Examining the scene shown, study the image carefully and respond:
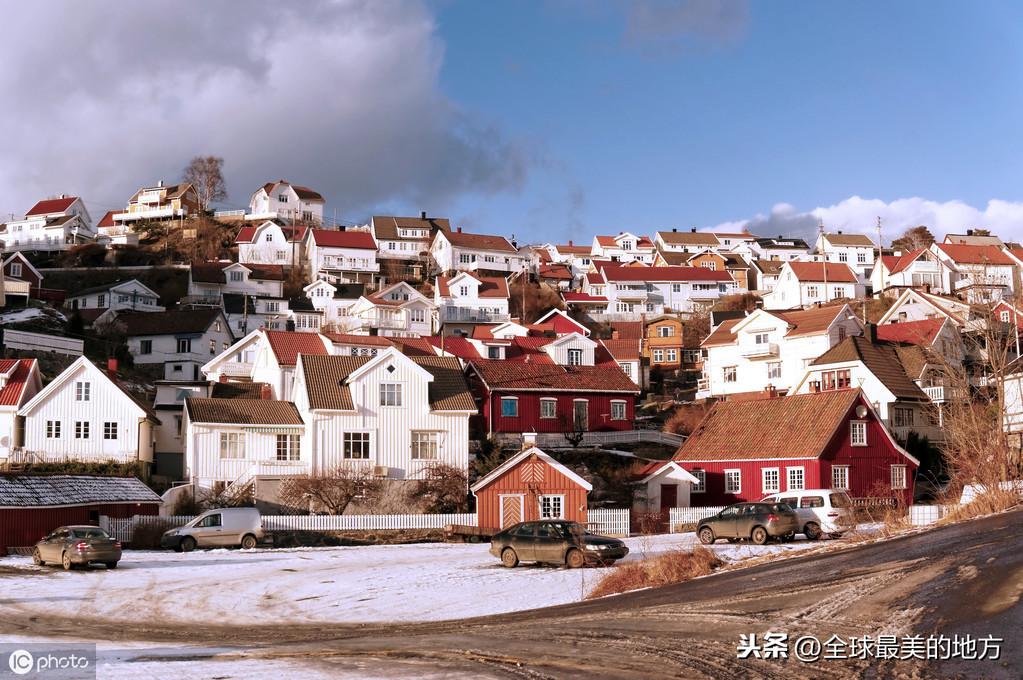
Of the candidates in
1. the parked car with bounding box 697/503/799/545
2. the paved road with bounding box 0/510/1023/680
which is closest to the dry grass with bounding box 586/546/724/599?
the paved road with bounding box 0/510/1023/680

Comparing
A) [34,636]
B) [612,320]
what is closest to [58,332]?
[612,320]

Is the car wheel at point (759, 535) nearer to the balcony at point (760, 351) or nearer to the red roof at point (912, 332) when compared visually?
the red roof at point (912, 332)

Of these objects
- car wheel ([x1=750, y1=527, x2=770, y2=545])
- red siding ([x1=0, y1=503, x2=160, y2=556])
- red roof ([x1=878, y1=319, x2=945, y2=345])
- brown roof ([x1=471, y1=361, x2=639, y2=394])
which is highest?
red roof ([x1=878, y1=319, x2=945, y2=345])

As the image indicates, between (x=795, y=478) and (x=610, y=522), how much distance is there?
10.2 m

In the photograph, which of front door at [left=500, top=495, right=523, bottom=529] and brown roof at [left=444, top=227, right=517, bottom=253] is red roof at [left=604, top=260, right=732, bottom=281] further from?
front door at [left=500, top=495, right=523, bottom=529]

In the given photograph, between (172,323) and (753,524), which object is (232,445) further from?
(172,323)

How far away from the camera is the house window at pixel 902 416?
215 feet

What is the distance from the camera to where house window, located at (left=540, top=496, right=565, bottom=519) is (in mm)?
47938

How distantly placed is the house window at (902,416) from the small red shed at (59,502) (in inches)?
1671

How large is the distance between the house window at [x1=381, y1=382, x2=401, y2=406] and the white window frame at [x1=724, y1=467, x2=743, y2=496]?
1707 cm

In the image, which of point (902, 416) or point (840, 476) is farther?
point (902, 416)

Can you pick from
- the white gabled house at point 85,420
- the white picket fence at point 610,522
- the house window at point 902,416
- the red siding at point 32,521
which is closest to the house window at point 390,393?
the white gabled house at point 85,420

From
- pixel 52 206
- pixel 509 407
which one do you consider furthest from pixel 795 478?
pixel 52 206

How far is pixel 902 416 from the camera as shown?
2601 inches
